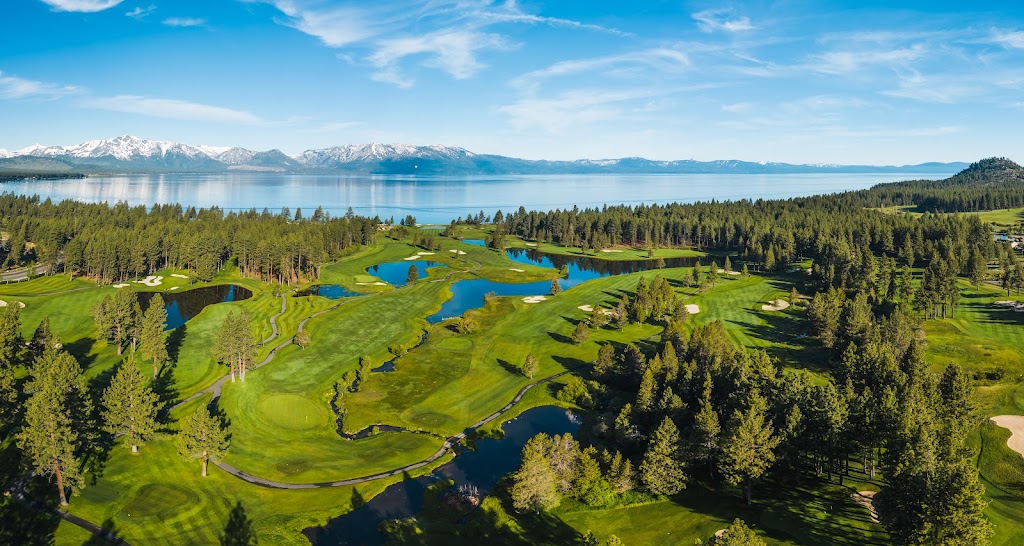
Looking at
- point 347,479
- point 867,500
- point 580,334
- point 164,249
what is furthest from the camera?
point 164,249

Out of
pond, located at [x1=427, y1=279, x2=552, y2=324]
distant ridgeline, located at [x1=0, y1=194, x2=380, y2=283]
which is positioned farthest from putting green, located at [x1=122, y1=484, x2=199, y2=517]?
distant ridgeline, located at [x1=0, y1=194, x2=380, y2=283]

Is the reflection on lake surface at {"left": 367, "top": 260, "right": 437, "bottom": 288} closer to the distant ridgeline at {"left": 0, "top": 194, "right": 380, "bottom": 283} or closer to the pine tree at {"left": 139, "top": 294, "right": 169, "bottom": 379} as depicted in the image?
the distant ridgeline at {"left": 0, "top": 194, "right": 380, "bottom": 283}

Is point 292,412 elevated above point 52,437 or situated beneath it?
situated beneath

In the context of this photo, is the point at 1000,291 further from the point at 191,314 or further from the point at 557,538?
the point at 191,314

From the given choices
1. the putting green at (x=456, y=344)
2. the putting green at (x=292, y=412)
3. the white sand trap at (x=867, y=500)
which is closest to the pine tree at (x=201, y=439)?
the putting green at (x=292, y=412)

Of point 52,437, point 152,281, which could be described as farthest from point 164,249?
point 52,437

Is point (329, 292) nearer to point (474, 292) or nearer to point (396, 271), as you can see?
point (396, 271)

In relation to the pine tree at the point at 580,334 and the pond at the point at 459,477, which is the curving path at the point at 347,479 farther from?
the pine tree at the point at 580,334

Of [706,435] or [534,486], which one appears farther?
[706,435]
